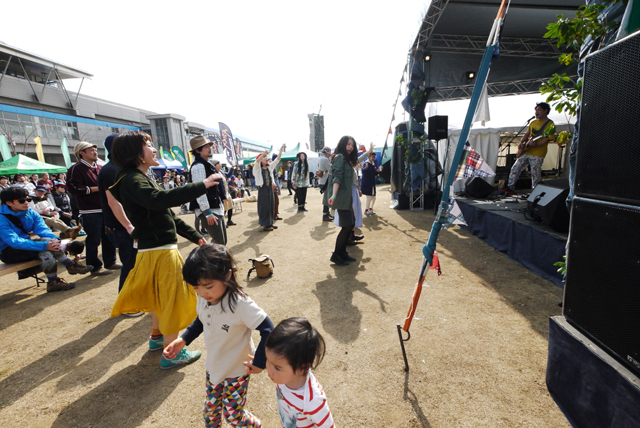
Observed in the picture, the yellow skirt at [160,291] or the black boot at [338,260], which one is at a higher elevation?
the yellow skirt at [160,291]

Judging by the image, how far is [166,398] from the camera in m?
2.04

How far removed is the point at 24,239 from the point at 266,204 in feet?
14.0

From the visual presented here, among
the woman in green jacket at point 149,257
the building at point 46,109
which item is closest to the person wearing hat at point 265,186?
the woman in green jacket at point 149,257

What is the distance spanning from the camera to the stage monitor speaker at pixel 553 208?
3.60m

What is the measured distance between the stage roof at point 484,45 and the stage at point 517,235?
15.0ft

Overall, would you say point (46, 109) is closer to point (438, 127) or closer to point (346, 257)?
point (438, 127)

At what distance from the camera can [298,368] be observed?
1116 mm

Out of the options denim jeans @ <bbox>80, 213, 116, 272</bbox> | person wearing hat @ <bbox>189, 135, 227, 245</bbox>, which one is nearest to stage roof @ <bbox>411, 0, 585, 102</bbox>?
person wearing hat @ <bbox>189, 135, 227, 245</bbox>

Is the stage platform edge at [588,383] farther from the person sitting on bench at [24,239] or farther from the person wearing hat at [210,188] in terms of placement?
the person sitting on bench at [24,239]

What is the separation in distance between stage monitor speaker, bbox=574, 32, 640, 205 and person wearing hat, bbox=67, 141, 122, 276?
5337mm

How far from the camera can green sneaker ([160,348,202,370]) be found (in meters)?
2.33

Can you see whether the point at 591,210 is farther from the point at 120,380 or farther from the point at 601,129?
the point at 120,380

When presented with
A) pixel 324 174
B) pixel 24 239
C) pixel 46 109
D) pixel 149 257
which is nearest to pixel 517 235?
pixel 324 174

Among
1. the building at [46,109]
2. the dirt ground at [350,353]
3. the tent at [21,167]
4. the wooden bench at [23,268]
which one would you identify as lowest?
the dirt ground at [350,353]
